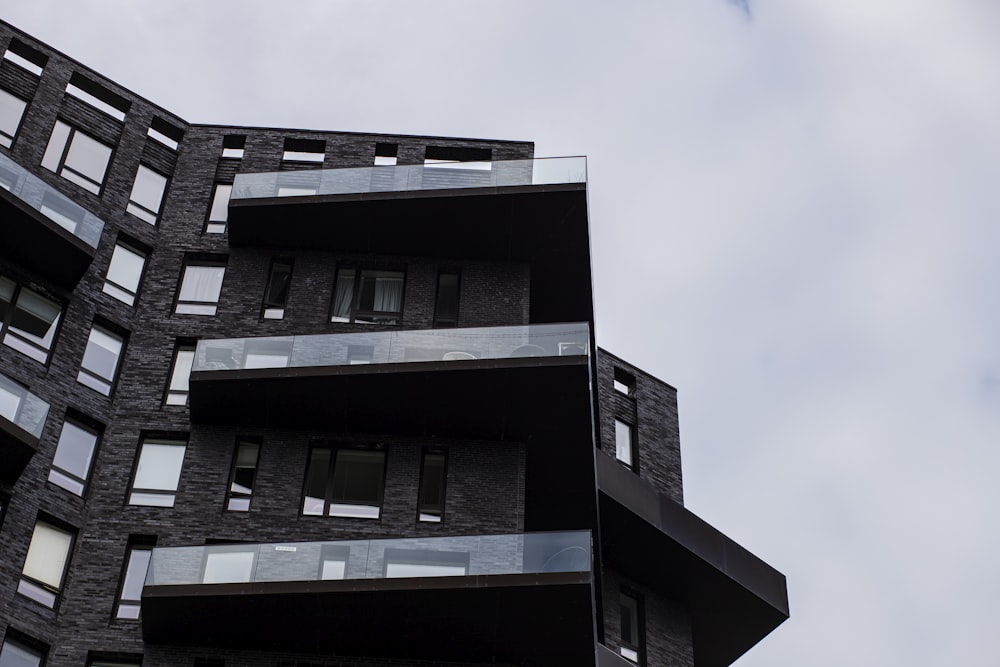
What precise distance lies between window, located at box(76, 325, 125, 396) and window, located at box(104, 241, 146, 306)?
128cm

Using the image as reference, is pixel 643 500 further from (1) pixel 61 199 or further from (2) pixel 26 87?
(2) pixel 26 87

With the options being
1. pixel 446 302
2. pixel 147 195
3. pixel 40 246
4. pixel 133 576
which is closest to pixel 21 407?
pixel 133 576

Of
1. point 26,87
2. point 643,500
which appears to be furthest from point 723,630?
point 26,87

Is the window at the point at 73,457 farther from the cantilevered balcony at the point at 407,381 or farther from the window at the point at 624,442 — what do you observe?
the window at the point at 624,442

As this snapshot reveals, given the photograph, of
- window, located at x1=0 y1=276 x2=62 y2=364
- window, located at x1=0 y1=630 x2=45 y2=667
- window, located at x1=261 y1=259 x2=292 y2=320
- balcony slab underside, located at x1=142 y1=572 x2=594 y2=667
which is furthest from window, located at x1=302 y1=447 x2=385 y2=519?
window, located at x1=0 y1=276 x2=62 y2=364

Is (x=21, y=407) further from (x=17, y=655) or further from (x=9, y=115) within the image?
(x=9, y=115)

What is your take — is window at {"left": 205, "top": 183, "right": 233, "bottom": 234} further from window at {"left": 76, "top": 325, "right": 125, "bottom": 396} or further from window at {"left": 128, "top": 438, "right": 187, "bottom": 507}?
window at {"left": 128, "top": 438, "right": 187, "bottom": 507}

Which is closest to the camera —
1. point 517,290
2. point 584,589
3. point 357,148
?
point 584,589

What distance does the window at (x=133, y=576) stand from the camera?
101ft

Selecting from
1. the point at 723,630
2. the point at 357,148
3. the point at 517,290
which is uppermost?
the point at 357,148

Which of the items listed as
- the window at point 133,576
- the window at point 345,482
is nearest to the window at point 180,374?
the window at point 345,482

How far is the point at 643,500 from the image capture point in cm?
3750

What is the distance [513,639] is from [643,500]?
8428 mm

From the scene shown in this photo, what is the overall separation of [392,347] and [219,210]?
27.1 feet
